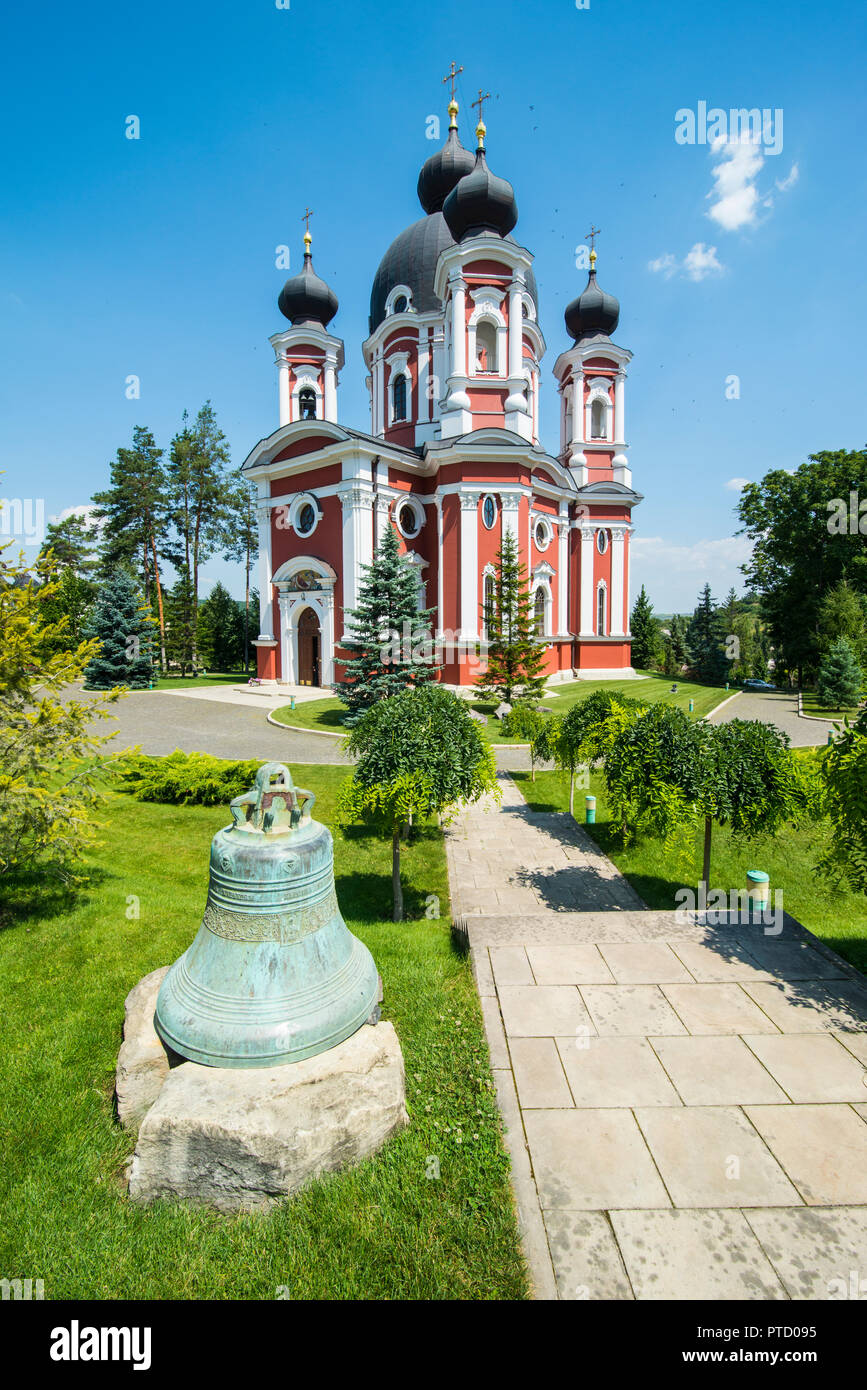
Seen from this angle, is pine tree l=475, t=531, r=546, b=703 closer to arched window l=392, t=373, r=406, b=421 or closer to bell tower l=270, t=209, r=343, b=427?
arched window l=392, t=373, r=406, b=421

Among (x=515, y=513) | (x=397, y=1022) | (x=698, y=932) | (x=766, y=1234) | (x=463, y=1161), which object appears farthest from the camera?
(x=515, y=513)

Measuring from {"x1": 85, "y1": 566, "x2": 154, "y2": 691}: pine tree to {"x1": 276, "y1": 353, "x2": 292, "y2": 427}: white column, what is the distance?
35.1 feet

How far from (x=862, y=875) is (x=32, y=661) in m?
6.87

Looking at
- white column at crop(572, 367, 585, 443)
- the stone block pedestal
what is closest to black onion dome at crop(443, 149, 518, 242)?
white column at crop(572, 367, 585, 443)

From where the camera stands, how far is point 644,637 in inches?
1734

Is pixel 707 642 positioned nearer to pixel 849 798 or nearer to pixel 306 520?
pixel 306 520

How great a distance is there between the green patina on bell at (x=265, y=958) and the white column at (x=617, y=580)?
3034 cm

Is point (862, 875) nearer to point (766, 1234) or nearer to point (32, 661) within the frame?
point (766, 1234)

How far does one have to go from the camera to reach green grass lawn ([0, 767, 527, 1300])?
2.41 meters

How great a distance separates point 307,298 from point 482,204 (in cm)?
879

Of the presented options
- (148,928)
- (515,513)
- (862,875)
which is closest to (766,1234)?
(862,875)

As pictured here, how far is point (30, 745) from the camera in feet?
17.4

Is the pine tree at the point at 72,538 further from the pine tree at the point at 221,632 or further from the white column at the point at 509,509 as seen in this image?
the white column at the point at 509,509
